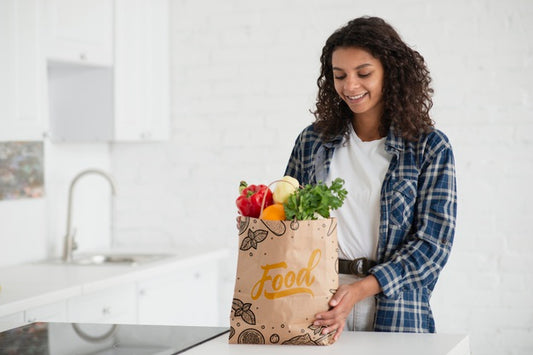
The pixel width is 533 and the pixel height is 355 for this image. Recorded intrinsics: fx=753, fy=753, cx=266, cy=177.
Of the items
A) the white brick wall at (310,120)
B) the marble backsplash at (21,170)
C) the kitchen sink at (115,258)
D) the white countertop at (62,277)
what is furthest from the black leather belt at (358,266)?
the marble backsplash at (21,170)

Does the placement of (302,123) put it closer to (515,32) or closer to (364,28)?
(515,32)

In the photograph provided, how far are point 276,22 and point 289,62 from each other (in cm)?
21

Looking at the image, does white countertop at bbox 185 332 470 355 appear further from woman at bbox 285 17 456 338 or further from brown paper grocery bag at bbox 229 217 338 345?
woman at bbox 285 17 456 338

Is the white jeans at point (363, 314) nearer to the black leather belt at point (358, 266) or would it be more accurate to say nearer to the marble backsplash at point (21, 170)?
the black leather belt at point (358, 266)

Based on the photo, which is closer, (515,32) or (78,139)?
(515,32)

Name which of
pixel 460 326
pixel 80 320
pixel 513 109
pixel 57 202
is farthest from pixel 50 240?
pixel 513 109

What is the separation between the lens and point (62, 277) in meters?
2.98

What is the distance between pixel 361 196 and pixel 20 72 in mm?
1695

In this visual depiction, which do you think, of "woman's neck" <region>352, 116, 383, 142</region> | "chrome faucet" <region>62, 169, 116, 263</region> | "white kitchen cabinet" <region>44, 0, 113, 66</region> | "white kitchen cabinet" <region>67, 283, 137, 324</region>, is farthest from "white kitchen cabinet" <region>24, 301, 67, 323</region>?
"woman's neck" <region>352, 116, 383, 142</region>

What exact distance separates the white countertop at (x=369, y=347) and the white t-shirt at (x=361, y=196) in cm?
30

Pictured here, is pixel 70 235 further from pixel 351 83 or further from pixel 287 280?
pixel 287 280

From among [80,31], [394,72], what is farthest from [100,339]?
[80,31]

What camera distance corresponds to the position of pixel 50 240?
3643 millimetres

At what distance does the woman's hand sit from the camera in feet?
5.09
